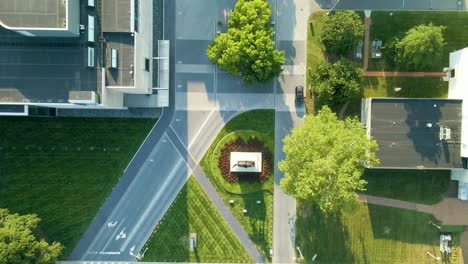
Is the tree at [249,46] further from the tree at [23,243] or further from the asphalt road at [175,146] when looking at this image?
the tree at [23,243]

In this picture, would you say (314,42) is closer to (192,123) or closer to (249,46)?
(249,46)

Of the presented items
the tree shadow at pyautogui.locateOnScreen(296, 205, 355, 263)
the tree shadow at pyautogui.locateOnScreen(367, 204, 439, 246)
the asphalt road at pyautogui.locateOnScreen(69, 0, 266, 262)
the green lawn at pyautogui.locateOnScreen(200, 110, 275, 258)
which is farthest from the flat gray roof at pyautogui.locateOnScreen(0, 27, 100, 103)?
the tree shadow at pyautogui.locateOnScreen(367, 204, 439, 246)

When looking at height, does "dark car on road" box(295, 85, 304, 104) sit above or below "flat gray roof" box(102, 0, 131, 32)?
below

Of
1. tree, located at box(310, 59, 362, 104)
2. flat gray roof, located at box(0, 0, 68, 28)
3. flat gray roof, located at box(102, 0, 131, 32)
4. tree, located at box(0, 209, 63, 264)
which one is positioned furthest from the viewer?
tree, located at box(310, 59, 362, 104)

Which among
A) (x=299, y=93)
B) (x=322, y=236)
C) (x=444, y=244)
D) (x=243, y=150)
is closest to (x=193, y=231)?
(x=243, y=150)

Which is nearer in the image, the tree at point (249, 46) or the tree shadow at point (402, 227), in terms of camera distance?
the tree at point (249, 46)

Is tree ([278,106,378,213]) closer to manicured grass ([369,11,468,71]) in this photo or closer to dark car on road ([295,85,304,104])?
dark car on road ([295,85,304,104])

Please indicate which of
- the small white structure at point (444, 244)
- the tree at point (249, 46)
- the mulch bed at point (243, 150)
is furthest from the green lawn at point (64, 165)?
the small white structure at point (444, 244)
